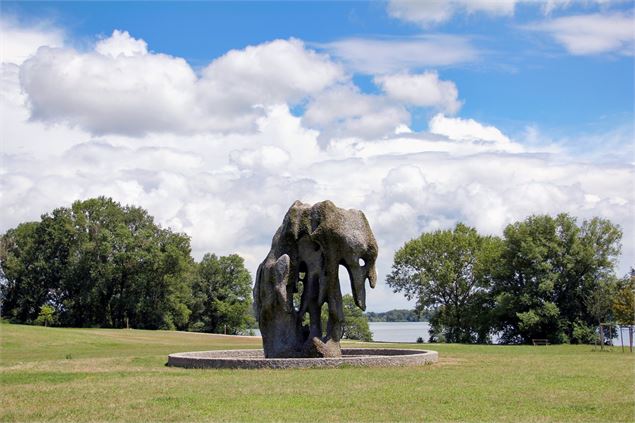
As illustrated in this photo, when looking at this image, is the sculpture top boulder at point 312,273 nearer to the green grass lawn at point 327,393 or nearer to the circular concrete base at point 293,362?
the circular concrete base at point 293,362

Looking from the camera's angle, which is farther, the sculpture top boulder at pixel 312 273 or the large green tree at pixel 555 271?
the large green tree at pixel 555 271

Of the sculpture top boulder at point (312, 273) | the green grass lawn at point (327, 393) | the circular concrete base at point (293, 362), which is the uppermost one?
the sculpture top boulder at point (312, 273)

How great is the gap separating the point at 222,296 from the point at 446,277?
26.3m

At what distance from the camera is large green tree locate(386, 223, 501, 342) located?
217ft

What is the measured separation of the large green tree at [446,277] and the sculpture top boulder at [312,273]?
137ft

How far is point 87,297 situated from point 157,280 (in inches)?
258

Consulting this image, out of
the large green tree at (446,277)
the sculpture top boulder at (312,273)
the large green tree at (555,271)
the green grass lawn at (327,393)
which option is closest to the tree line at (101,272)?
the large green tree at (446,277)

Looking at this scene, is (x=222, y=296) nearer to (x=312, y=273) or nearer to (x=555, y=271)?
(x=555, y=271)

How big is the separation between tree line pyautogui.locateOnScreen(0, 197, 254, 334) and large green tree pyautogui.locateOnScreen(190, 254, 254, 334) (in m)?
0.23

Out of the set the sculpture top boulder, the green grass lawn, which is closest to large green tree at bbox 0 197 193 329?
the sculpture top boulder

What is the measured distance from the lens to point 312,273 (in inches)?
1012

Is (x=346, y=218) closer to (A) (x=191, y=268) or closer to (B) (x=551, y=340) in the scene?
(B) (x=551, y=340)

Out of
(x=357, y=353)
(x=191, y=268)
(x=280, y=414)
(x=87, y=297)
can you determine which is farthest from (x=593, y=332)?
(x=280, y=414)

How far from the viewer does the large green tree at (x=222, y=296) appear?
79.5 meters
